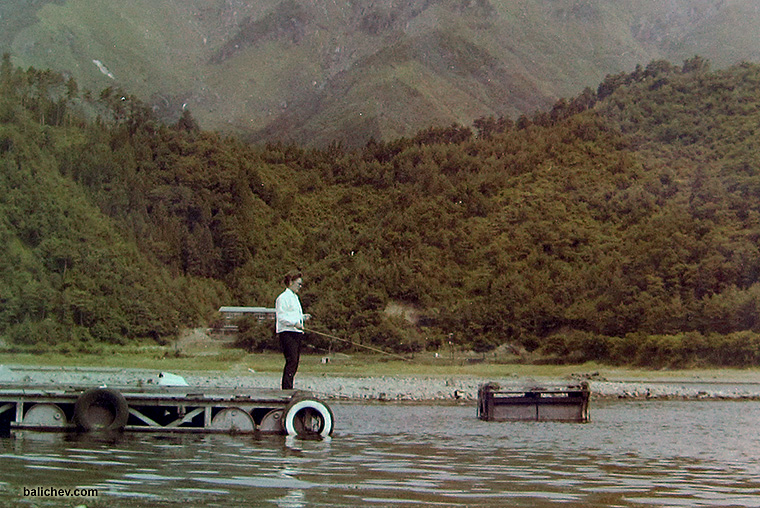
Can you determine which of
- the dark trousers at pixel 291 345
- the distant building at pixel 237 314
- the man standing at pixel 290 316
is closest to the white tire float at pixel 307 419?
the dark trousers at pixel 291 345

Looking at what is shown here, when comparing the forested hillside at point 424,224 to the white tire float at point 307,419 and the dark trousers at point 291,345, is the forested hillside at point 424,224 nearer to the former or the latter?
the white tire float at point 307,419

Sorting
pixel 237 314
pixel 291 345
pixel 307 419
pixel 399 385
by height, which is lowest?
pixel 307 419

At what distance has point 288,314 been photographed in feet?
62.3

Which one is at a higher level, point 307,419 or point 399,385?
point 399,385

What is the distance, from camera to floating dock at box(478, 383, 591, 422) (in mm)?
34656

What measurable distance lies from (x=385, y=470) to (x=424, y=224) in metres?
104

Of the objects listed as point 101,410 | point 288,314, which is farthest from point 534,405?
point 101,410

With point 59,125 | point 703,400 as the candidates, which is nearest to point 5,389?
point 703,400

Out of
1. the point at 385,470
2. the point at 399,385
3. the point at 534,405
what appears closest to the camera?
the point at 385,470

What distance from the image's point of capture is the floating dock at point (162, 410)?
2038 cm

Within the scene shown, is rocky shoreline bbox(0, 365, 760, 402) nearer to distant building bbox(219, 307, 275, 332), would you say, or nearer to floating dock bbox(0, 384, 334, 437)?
floating dock bbox(0, 384, 334, 437)

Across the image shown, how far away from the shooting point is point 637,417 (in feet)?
123

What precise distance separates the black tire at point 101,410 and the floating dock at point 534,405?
16.5 m

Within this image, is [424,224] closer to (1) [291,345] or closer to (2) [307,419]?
(2) [307,419]
